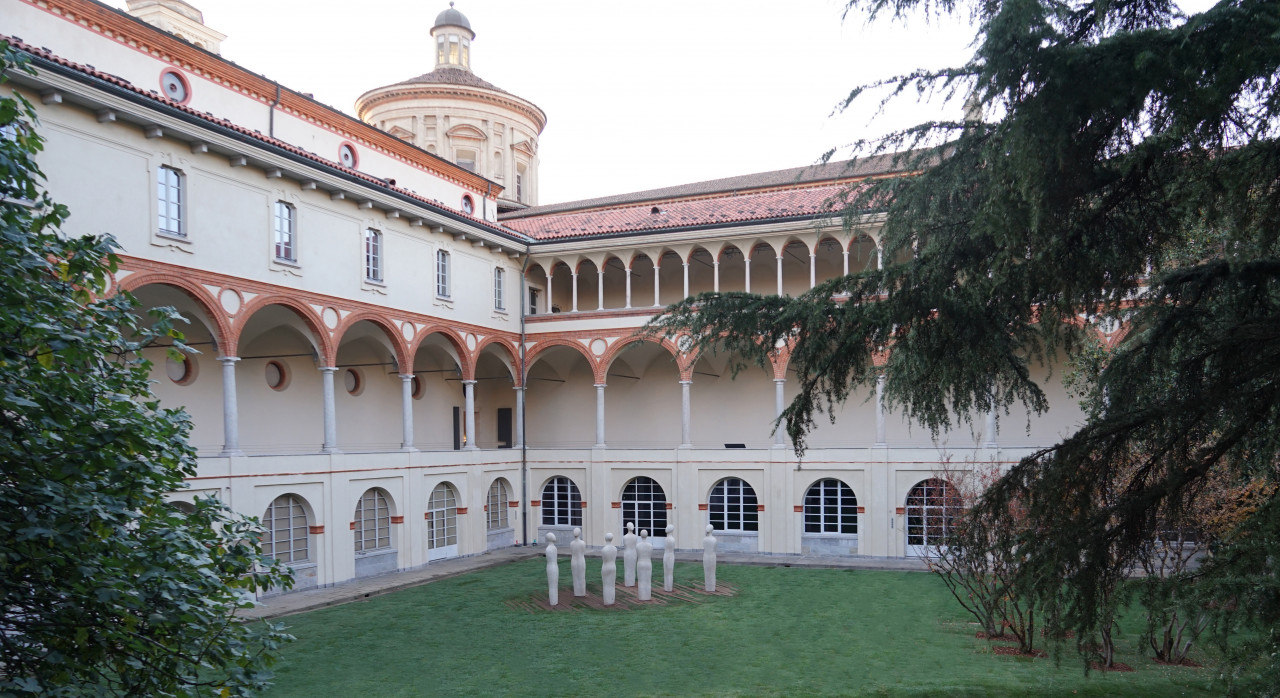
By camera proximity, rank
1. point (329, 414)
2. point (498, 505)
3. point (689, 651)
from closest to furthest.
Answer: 1. point (689, 651)
2. point (329, 414)
3. point (498, 505)

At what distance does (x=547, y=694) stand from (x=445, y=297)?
14.7m

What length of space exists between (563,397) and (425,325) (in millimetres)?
7396

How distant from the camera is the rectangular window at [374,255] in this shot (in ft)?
71.1

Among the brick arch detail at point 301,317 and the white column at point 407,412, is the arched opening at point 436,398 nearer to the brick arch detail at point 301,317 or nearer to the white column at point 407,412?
the white column at point 407,412

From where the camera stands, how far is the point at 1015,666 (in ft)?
40.3

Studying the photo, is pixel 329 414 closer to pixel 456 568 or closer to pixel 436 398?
pixel 456 568

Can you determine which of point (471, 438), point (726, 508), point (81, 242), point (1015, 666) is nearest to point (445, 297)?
point (471, 438)

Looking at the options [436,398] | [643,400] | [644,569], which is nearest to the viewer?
[644,569]

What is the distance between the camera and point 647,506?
2625cm

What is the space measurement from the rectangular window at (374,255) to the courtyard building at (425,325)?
11 centimetres

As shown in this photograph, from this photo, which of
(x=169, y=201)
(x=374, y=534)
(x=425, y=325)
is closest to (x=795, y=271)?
(x=425, y=325)

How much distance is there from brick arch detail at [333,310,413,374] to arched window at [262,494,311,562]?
139 inches

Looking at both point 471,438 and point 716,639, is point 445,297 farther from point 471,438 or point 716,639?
point 716,639

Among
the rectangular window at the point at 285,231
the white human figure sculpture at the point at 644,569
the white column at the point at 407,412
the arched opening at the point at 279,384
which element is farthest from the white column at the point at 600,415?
the rectangular window at the point at 285,231
